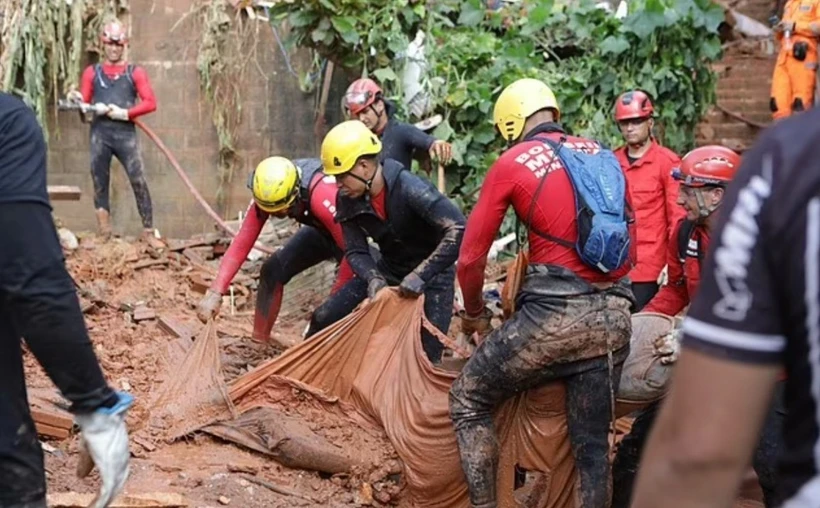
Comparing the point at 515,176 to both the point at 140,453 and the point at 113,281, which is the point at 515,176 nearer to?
the point at 140,453

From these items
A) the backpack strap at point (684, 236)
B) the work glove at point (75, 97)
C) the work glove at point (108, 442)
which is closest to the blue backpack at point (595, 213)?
the backpack strap at point (684, 236)

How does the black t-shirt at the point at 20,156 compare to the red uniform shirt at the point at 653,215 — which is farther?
the red uniform shirt at the point at 653,215

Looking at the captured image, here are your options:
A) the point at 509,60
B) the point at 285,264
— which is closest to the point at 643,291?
the point at 285,264

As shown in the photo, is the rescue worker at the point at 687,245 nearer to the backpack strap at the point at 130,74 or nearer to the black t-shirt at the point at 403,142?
the black t-shirt at the point at 403,142

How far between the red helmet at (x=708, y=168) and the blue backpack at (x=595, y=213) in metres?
0.49

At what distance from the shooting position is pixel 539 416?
4941 mm

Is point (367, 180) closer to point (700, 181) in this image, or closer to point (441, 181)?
point (700, 181)

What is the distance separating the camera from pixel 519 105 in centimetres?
483

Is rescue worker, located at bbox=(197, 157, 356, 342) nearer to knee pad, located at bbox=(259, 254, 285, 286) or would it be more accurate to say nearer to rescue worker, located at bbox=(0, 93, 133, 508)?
knee pad, located at bbox=(259, 254, 285, 286)

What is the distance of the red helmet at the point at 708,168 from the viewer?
484 centimetres

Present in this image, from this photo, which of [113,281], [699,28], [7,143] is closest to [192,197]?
[113,281]

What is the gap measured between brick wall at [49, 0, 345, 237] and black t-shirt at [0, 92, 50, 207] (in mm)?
8319

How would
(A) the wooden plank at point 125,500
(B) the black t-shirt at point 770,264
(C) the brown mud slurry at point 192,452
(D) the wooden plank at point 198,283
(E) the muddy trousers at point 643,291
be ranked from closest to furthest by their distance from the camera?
1. (B) the black t-shirt at point 770,264
2. (A) the wooden plank at point 125,500
3. (C) the brown mud slurry at point 192,452
4. (E) the muddy trousers at point 643,291
5. (D) the wooden plank at point 198,283

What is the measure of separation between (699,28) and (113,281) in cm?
585
